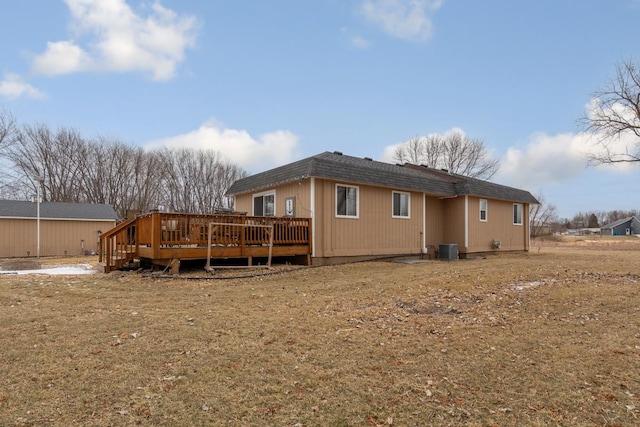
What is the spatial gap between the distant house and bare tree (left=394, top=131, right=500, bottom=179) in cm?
5454

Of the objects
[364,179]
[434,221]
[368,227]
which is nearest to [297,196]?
[364,179]

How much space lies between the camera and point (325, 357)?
12.9ft

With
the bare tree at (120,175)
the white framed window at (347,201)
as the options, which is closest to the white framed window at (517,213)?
the white framed window at (347,201)

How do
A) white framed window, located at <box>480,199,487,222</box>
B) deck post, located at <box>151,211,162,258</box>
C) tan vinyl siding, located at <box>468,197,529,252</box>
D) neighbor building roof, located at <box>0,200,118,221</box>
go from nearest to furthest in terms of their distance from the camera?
deck post, located at <box>151,211,162,258</box>, tan vinyl siding, located at <box>468,197,529,252</box>, white framed window, located at <box>480,199,487,222</box>, neighbor building roof, located at <box>0,200,118,221</box>

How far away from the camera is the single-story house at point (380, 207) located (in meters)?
12.0

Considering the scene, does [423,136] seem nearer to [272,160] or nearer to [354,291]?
[272,160]

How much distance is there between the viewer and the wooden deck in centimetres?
956

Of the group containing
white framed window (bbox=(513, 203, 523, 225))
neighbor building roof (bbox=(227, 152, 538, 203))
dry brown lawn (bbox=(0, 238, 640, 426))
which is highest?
neighbor building roof (bbox=(227, 152, 538, 203))

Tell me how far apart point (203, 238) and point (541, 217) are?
48.0 meters

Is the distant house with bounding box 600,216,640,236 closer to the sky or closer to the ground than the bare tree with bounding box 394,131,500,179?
closer to the ground

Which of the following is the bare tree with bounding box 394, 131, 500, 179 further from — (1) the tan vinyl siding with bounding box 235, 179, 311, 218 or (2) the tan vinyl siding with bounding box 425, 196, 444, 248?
(1) the tan vinyl siding with bounding box 235, 179, 311, 218

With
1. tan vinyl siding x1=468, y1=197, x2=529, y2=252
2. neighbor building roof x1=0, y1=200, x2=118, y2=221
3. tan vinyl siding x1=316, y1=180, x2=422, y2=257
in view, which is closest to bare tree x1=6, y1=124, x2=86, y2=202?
neighbor building roof x1=0, y1=200, x2=118, y2=221

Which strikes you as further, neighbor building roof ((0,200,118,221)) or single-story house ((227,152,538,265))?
neighbor building roof ((0,200,118,221))

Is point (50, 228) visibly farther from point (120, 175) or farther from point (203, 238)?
point (203, 238)
